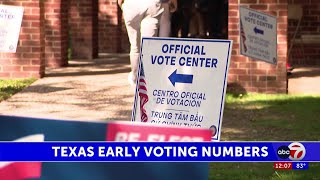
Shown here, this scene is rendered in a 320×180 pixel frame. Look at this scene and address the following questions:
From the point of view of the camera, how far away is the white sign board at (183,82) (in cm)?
628

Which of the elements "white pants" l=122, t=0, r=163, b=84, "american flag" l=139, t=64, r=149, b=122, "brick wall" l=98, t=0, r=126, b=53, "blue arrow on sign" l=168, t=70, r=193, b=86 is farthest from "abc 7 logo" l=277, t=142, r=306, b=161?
"brick wall" l=98, t=0, r=126, b=53

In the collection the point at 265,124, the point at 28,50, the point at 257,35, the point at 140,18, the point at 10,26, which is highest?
the point at 140,18

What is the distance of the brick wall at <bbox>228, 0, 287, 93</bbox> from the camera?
1270 cm

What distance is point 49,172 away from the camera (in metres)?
3.71

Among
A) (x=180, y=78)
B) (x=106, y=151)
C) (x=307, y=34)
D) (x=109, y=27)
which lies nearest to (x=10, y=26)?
(x=180, y=78)

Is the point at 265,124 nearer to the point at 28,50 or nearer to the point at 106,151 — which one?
the point at 28,50

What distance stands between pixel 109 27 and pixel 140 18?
440 inches

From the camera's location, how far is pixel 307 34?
17547 mm

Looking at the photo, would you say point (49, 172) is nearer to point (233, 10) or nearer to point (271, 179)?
point (271, 179)

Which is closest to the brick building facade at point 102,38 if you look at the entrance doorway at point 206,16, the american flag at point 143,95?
the entrance doorway at point 206,16

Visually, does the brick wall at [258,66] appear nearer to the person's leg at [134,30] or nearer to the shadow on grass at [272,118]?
the shadow on grass at [272,118]

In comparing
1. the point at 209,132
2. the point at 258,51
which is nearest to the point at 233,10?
the point at 258,51

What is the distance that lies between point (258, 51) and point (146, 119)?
485 centimetres

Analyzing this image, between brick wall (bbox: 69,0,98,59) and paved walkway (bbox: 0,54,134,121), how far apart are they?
2.32 meters
